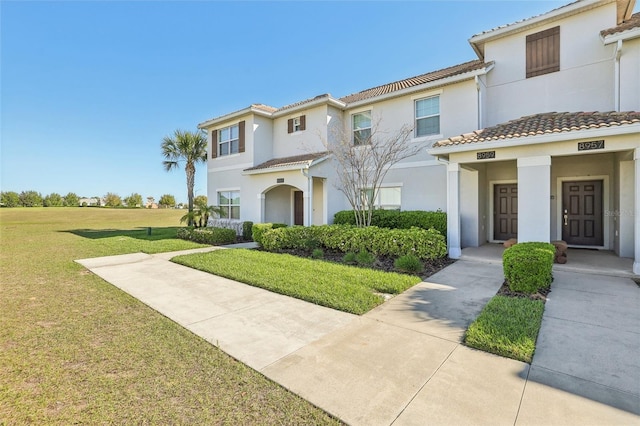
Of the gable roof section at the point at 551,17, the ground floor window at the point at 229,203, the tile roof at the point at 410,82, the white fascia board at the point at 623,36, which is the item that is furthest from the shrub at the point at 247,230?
the white fascia board at the point at 623,36

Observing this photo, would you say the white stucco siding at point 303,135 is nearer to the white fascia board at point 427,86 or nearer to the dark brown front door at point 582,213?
the white fascia board at point 427,86

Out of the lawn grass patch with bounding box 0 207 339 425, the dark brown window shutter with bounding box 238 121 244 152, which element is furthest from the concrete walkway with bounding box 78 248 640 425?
the dark brown window shutter with bounding box 238 121 244 152

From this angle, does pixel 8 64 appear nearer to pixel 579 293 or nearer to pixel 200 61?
pixel 200 61

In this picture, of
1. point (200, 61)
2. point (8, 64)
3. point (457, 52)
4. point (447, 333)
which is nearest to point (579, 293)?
point (447, 333)

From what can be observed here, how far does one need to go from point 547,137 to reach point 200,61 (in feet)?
60.2

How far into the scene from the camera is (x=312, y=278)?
7.47 meters

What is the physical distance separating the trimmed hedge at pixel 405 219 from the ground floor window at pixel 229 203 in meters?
6.98

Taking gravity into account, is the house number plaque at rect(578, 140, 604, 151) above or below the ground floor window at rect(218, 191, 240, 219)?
above

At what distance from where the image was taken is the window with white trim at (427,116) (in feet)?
41.8

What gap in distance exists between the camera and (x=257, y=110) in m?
16.3

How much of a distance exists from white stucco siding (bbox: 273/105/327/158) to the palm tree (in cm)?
654

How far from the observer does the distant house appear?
8.43 meters

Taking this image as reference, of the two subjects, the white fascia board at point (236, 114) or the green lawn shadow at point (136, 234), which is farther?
the green lawn shadow at point (136, 234)

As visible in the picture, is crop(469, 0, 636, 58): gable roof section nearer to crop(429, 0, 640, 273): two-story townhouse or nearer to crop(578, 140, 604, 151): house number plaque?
crop(429, 0, 640, 273): two-story townhouse
